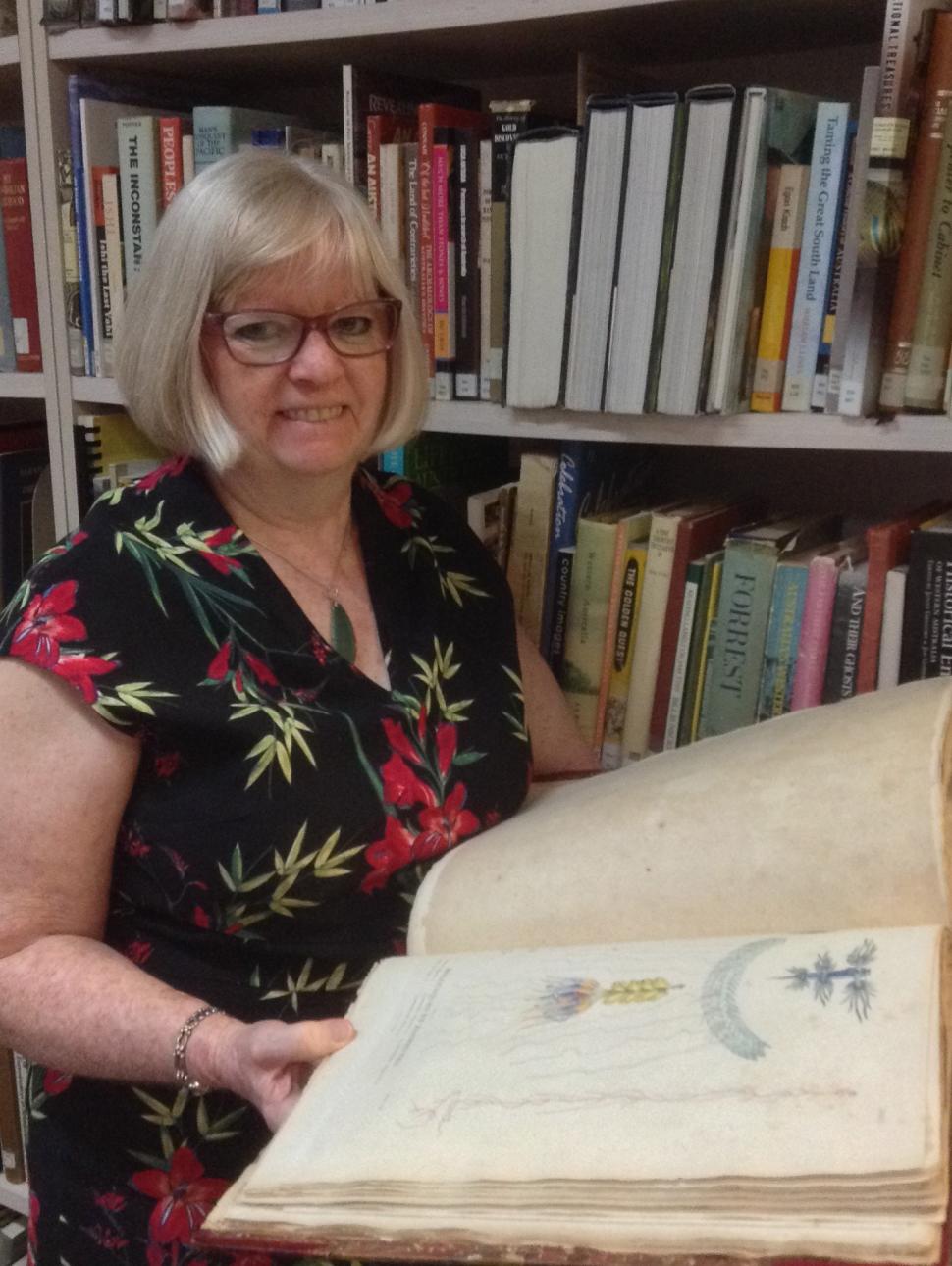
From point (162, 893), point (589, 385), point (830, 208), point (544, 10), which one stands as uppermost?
point (544, 10)

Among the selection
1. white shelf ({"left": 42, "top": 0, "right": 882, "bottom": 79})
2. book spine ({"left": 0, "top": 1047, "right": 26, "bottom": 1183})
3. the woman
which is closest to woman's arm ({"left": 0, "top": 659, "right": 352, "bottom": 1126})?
the woman

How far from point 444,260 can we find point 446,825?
54cm

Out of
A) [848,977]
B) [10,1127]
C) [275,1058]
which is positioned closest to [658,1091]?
[848,977]

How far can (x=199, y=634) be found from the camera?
894 mm

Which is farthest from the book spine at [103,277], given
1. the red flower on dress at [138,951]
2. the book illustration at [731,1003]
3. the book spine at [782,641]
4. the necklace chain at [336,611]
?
the book illustration at [731,1003]

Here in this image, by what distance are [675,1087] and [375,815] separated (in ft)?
1.30

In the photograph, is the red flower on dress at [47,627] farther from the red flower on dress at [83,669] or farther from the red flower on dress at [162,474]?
the red flower on dress at [162,474]

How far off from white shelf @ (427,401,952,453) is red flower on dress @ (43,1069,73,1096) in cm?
66

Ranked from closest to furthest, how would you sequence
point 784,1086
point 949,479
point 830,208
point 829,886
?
point 784,1086
point 829,886
point 830,208
point 949,479

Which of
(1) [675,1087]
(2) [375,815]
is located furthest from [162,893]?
(1) [675,1087]

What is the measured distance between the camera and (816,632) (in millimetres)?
1022

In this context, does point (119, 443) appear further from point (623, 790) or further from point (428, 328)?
point (623, 790)

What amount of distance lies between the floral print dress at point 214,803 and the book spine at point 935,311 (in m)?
0.44

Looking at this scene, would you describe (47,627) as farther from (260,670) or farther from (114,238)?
(114,238)
